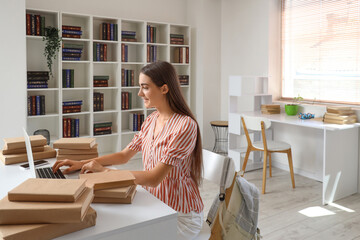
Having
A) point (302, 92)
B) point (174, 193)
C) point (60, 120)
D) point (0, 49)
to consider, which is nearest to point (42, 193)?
point (174, 193)

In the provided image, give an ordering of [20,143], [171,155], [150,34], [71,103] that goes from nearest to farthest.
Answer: [171,155], [20,143], [71,103], [150,34]

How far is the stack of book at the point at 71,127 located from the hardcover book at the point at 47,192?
349cm

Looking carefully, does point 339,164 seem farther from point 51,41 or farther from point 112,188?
point 51,41

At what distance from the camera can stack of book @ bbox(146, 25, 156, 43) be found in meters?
5.05

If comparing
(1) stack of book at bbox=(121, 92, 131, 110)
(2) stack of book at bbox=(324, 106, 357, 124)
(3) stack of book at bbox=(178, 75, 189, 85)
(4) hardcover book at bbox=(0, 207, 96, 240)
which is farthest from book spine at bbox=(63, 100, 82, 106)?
(4) hardcover book at bbox=(0, 207, 96, 240)

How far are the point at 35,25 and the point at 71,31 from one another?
43cm

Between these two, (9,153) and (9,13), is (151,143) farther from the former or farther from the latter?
Result: (9,13)

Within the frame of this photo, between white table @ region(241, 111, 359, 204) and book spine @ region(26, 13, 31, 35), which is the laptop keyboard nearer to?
white table @ region(241, 111, 359, 204)

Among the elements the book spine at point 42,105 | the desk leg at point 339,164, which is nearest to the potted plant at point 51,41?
the book spine at point 42,105

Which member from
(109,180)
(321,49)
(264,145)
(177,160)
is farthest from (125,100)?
(109,180)

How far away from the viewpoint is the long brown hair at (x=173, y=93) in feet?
5.67

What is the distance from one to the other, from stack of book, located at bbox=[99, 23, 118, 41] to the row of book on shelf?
0.51 meters

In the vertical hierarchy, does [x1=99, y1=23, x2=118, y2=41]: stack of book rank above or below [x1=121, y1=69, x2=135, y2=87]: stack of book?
above

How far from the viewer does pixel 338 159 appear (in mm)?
3430
